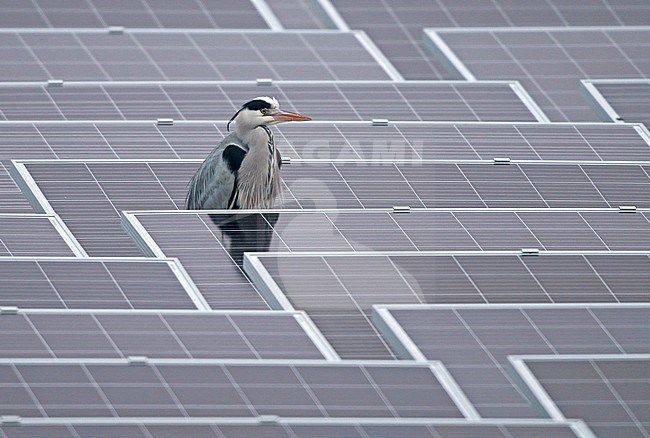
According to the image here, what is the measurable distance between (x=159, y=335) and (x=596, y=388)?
15.3 feet

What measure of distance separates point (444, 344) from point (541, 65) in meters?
16.9

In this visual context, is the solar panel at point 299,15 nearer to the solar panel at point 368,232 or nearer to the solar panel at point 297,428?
the solar panel at point 368,232

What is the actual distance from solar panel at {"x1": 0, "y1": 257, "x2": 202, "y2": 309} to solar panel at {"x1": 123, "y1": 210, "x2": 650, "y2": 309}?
791 millimetres

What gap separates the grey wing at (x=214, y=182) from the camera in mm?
23953

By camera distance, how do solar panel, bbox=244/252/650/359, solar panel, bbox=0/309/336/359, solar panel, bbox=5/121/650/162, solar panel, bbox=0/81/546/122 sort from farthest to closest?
solar panel, bbox=0/81/546/122
solar panel, bbox=5/121/650/162
solar panel, bbox=244/252/650/359
solar panel, bbox=0/309/336/359

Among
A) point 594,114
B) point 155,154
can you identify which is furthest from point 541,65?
point 155,154

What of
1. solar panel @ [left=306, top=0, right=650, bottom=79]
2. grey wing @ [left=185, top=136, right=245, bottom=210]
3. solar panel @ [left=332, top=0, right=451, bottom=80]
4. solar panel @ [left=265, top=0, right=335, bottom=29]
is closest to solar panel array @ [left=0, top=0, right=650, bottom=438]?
solar panel @ [left=332, top=0, right=451, bottom=80]

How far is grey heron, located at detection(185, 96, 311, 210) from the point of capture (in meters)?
23.8

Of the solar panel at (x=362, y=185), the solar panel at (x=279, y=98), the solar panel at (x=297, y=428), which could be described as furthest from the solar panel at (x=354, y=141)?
the solar panel at (x=297, y=428)

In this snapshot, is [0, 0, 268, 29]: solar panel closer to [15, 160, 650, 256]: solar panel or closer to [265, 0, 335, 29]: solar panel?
[265, 0, 335, 29]: solar panel

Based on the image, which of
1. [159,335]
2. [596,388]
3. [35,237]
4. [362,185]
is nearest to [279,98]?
[362,185]

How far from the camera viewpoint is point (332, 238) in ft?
74.7

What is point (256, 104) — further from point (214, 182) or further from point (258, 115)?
point (214, 182)

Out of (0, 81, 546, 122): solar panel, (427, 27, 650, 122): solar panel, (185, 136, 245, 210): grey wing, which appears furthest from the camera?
(427, 27, 650, 122): solar panel
